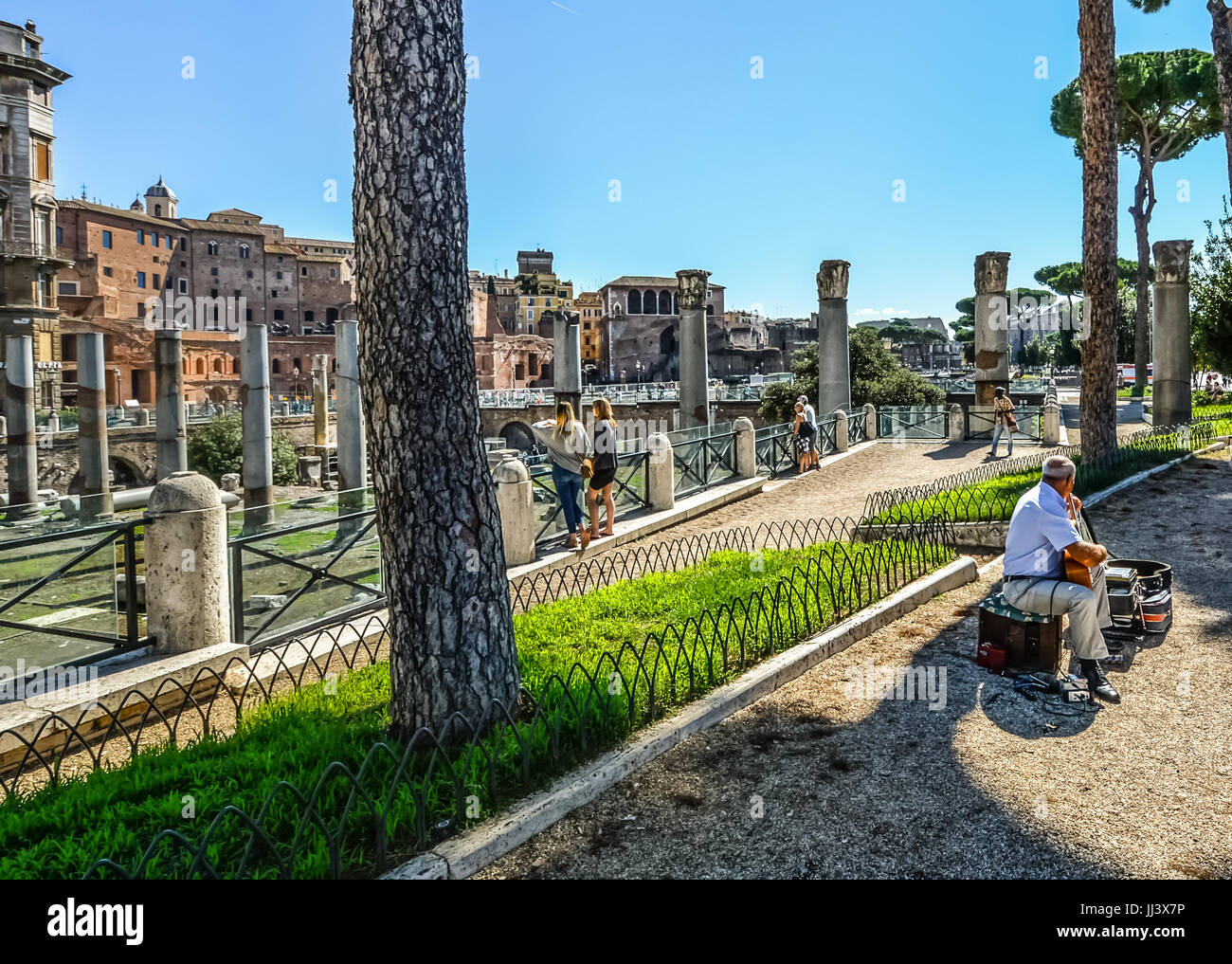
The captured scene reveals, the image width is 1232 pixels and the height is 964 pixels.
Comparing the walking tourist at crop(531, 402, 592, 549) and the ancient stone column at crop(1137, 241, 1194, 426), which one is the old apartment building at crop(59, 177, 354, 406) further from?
the ancient stone column at crop(1137, 241, 1194, 426)

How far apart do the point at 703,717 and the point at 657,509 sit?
6.56 meters

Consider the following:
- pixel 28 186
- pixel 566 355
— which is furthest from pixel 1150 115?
pixel 28 186

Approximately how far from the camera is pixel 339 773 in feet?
11.5

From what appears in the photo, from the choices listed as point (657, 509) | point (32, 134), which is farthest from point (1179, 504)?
point (32, 134)

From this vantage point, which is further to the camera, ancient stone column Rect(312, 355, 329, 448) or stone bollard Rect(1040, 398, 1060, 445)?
ancient stone column Rect(312, 355, 329, 448)

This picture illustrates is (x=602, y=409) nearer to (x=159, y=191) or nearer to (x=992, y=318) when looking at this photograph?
(x=992, y=318)

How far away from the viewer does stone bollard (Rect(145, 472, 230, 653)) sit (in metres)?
5.25

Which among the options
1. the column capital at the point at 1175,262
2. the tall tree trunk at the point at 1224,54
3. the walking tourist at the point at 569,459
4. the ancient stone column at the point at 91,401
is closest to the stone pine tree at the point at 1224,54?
the tall tree trunk at the point at 1224,54

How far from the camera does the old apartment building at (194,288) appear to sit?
48.4 metres

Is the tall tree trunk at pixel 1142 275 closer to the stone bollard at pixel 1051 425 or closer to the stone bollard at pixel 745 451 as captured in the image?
the stone bollard at pixel 1051 425

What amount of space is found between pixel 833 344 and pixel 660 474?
403 inches

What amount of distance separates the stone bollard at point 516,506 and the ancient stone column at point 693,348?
41.4 feet

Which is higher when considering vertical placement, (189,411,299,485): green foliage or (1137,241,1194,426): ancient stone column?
(1137,241,1194,426): ancient stone column

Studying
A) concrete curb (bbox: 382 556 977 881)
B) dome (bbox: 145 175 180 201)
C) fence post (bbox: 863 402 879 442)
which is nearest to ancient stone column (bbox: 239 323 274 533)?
concrete curb (bbox: 382 556 977 881)
